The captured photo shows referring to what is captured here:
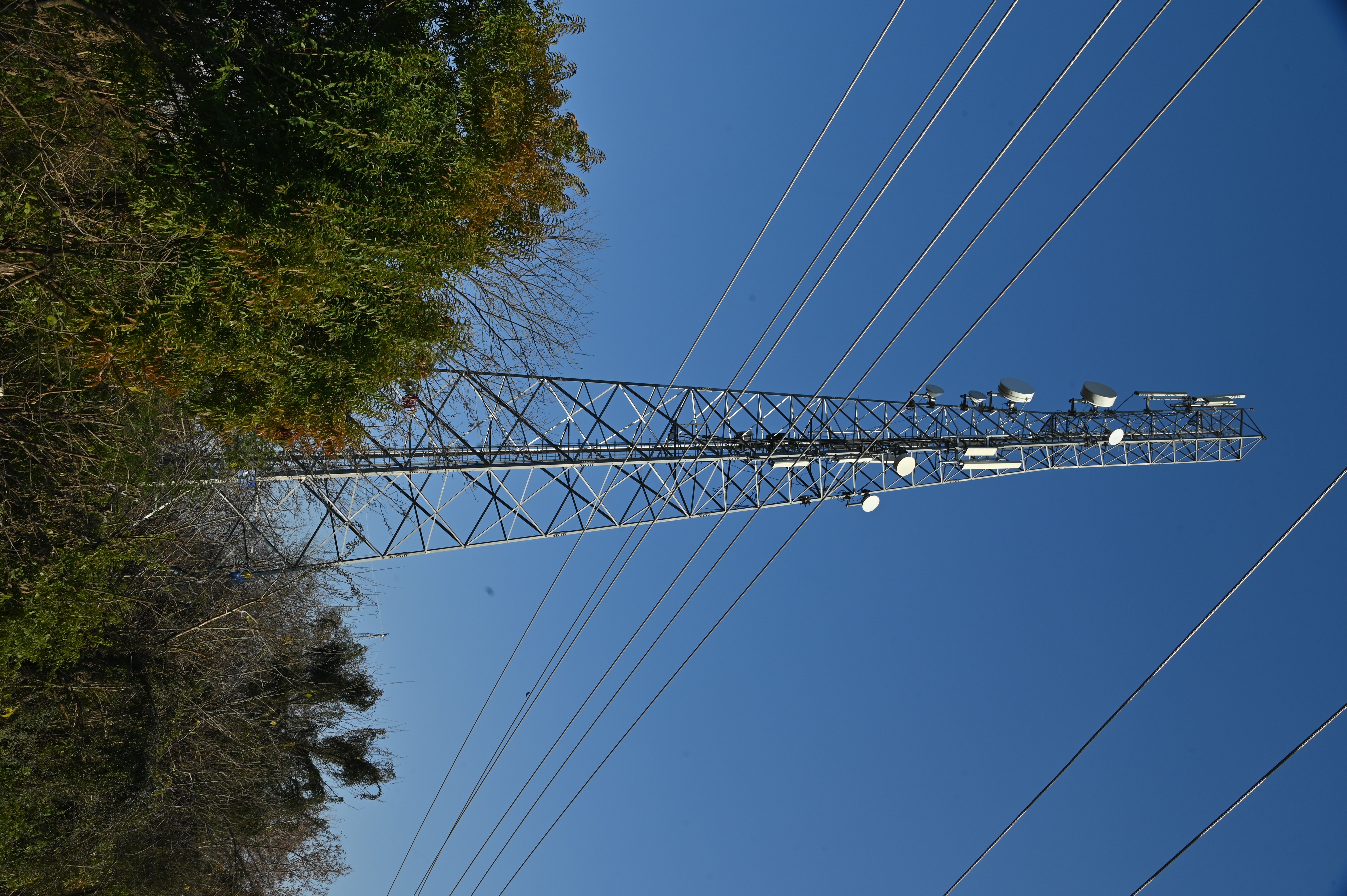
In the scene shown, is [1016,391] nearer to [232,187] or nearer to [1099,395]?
[1099,395]

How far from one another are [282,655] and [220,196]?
12933 mm

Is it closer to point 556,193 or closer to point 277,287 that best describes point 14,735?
point 277,287

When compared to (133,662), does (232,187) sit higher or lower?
higher

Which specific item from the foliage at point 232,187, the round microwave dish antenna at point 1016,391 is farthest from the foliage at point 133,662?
the round microwave dish antenna at point 1016,391

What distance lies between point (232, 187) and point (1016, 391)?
13.3m

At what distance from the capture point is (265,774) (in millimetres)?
16219

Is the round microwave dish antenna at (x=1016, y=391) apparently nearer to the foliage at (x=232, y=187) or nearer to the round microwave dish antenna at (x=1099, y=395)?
the round microwave dish antenna at (x=1099, y=395)

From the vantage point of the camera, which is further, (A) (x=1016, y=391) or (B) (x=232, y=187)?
(A) (x=1016, y=391)

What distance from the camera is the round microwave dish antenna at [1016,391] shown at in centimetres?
1288

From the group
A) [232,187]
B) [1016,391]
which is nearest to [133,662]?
[232,187]

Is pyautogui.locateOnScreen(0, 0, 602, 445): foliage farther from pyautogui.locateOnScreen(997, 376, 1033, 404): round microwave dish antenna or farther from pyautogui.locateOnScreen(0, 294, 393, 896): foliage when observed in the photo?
pyautogui.locateOnScreen(997, 376, 1033, 404): round microwave dish antenna

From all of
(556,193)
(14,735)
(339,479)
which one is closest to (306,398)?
(339,479)

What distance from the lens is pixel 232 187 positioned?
761 cm

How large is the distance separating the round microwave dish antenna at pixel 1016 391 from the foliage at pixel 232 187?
10542 millimetres
